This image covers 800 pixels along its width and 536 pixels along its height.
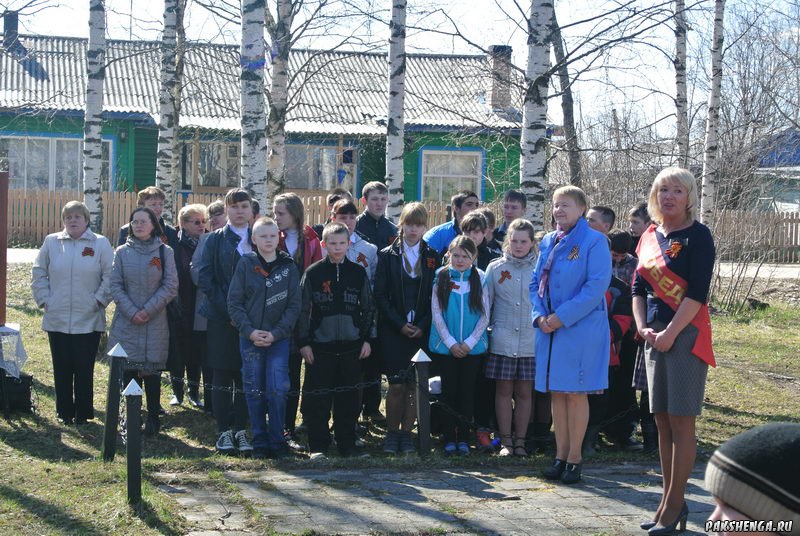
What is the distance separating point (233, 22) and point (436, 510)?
9687mm

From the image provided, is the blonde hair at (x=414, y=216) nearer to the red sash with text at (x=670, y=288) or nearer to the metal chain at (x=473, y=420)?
the metal chain at (x=473, y=420)

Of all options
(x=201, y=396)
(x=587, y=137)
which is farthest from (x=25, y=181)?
(x=201, y=396)

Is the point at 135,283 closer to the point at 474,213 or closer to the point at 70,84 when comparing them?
the point at 474,213

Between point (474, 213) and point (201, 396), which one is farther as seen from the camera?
point (201, 396)

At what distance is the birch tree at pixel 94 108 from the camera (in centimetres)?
1242

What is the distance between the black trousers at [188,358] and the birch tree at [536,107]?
3.45 meters

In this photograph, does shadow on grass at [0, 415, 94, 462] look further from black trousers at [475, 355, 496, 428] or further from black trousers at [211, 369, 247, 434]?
black trousers at [475, 355, 496, 428]

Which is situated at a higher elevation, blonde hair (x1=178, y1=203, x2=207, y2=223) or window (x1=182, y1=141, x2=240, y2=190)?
window (x1=182, y1=141, x2=240, y2=190)

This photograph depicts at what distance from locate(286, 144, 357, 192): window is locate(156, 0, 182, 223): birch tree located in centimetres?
1358

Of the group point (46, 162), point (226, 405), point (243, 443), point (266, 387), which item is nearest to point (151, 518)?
point (243, 443)

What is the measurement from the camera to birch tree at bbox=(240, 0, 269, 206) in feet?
32.5

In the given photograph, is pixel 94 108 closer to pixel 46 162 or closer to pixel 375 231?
pixel 375 231

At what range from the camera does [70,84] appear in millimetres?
28250

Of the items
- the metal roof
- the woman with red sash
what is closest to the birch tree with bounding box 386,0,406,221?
the woman with red sash
